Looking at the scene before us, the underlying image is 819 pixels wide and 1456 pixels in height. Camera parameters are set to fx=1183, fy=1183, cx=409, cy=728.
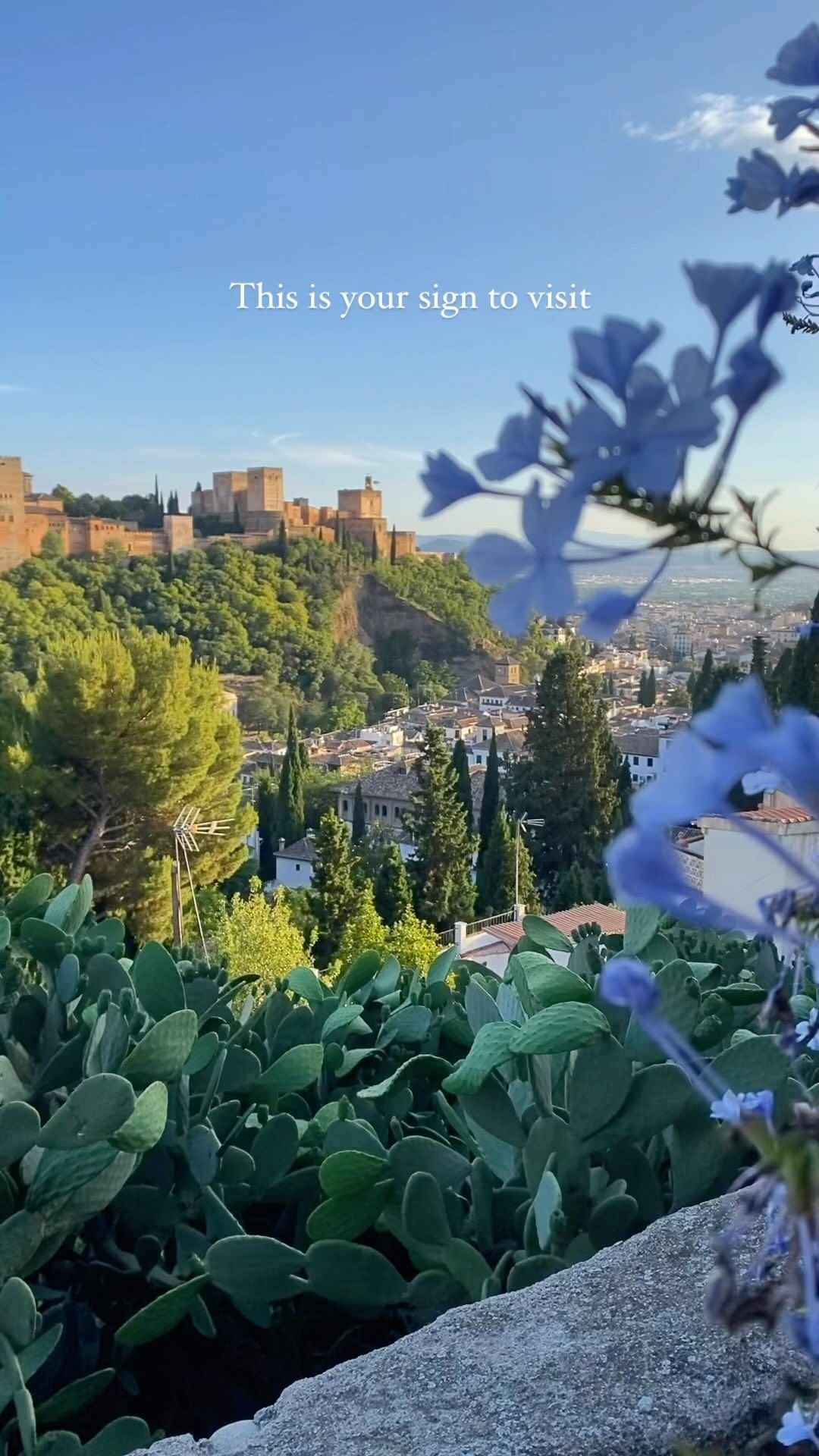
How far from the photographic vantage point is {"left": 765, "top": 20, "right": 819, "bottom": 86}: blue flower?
243 millimetres

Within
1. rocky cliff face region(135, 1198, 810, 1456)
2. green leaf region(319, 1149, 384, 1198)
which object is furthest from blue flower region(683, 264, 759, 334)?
green leaf region(319, 1149, 384, 1198)

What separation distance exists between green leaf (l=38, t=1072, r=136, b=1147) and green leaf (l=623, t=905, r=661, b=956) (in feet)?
1.32

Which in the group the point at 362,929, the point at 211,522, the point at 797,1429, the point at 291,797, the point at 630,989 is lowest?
the point at 362,929

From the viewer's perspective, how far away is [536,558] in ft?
0.68

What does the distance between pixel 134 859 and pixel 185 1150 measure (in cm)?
1183

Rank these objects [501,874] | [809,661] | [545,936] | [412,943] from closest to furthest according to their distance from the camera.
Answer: [809,661], [545,936], [412,943], [501,874]

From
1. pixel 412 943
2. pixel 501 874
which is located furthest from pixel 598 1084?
pixel 501 874

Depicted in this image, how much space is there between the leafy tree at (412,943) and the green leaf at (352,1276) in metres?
9.76

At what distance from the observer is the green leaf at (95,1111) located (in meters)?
0.78

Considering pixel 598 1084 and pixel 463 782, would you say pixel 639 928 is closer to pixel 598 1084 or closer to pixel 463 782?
pixel 598 1084

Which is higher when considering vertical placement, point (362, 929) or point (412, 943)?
point (412, 943)

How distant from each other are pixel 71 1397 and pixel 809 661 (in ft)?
2.26

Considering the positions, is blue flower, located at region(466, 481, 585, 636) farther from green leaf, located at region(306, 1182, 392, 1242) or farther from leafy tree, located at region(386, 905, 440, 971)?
leafy tree, located at region(386, 905, 440, 971)

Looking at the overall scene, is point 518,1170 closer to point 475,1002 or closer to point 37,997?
point 475,1002
